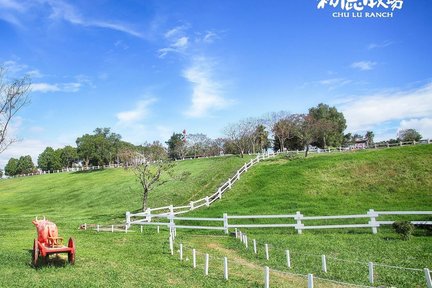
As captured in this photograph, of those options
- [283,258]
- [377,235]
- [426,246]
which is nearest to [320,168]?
[377,235]

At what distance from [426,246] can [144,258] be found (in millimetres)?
14356

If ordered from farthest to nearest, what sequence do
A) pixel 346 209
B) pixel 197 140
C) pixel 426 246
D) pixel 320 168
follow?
pixel 197 140 < pixel 320 168 < pixel 346 209 < pixel 426 246

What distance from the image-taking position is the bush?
22.4 m

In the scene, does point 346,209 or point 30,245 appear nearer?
point 30,245

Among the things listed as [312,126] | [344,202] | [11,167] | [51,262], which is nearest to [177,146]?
[312,126]

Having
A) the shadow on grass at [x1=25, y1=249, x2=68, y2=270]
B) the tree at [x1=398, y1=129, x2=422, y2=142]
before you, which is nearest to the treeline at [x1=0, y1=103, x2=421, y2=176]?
the tree at [x1=398, y1=129, x2=422, y2=142]

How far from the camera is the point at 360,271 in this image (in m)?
15.2

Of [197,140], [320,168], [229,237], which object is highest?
[197,140]

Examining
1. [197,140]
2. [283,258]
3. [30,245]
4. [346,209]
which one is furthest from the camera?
[197,140]

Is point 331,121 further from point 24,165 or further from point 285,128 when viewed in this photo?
point 24,165

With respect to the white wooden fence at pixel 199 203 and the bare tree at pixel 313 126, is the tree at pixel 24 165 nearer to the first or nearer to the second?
the bare tree at pixel 313 126

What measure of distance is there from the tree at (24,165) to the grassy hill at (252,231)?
328 ft

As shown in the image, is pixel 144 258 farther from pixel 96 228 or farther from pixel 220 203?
pixel 220 203

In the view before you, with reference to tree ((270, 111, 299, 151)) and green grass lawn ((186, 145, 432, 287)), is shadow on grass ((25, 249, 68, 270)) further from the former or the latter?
tree ((270, 111, 299, 151))
